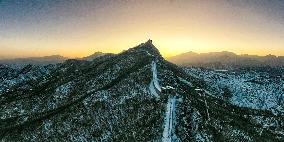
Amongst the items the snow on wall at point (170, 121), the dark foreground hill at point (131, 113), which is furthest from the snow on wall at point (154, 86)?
the snow on wall at point (170, 121)

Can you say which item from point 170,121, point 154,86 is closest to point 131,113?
point 170,121

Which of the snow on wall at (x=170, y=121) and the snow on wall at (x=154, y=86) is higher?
the snow on wall at (x=154, y=86)

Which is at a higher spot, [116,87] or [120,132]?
[116,87]

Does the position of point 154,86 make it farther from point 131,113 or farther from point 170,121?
point 170,121

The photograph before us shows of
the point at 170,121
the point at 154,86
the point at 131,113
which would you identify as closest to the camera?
the point at 170,121

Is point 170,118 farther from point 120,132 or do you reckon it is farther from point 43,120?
point 43,120

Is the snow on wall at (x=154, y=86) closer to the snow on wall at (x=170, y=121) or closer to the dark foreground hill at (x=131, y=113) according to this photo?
the dark foreground hill at (x=131, y=113)

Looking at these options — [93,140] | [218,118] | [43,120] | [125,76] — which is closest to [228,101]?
[218,118]

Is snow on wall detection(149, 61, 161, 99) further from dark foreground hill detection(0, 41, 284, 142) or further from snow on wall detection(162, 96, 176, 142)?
snow on wall detection(162, 96, 176, 142)
